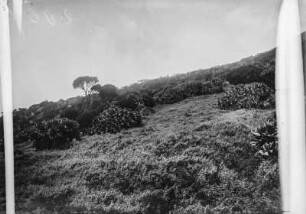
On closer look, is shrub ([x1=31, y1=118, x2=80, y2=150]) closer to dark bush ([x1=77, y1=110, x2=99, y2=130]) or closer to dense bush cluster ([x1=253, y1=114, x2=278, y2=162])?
dark bush ([x1=77, y1=110, x2=99, y2=130])

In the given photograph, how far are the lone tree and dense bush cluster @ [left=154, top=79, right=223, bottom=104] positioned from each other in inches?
25.9

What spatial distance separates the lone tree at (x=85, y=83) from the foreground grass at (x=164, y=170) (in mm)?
503

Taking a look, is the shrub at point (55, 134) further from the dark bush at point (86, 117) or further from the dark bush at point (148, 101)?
the dark bush at point (148, 101)

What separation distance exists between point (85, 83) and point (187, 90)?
1.05 m

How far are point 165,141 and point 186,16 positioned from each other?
127cm

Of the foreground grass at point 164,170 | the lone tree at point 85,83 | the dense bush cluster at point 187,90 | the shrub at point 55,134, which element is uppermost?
the lone tree at point 85,83

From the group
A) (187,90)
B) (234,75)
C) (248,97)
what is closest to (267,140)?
(248,97)

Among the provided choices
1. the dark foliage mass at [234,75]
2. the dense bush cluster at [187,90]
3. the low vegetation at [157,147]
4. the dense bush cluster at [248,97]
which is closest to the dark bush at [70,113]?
the low vegetation at [157,147]

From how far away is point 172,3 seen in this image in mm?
3455

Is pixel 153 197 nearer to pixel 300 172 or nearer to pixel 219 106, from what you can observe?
pixel 219 106

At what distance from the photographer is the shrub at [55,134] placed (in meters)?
3.62

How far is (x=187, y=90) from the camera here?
3.58 metres

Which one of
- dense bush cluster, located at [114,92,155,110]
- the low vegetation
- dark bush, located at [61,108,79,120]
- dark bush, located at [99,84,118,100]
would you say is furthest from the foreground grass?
dark bush, located at [99,84,118,100]

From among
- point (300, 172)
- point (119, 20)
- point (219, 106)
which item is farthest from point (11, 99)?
point (300, 172)
